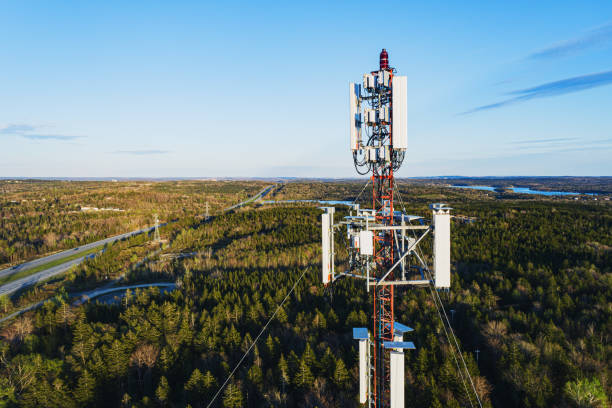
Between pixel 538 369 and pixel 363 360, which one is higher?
pixel 363 360

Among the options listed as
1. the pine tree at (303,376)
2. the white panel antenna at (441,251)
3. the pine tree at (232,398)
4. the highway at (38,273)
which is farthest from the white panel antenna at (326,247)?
the highway at (38,273)

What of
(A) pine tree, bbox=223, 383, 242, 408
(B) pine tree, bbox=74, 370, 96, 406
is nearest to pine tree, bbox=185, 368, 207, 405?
(A) pine tree, bbox=223, 383, 242, 408

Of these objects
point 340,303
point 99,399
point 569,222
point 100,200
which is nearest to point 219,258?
point 340,303

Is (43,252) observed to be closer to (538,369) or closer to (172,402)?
(172,402)

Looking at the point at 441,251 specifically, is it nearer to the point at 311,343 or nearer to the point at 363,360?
the point at 363,360

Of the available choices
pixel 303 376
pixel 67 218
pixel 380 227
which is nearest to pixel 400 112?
pixel 380 227

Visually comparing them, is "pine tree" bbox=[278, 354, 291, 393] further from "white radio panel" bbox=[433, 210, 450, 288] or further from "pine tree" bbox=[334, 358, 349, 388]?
"white radio panel" bbox=[433, 210, 450, 288]
